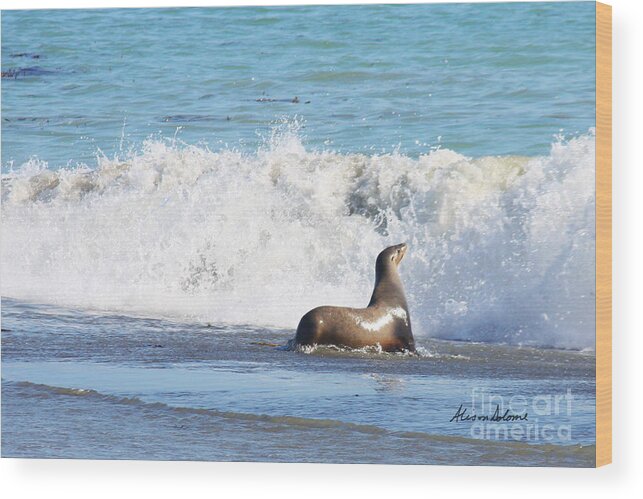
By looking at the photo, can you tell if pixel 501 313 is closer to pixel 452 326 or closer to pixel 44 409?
pixel 452 326

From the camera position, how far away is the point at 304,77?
9.55 m

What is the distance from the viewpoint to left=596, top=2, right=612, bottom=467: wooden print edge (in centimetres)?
877

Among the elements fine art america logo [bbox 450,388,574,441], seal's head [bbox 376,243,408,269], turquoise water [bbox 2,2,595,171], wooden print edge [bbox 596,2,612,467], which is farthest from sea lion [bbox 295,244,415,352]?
wooden print edge [bbox 596,2,612,467]

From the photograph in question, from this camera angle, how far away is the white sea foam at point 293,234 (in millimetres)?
9211

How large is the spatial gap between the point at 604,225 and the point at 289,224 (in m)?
2.00

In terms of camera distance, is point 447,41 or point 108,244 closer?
point 447,41

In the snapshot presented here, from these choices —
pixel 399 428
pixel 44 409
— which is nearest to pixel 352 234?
pixel 399 428


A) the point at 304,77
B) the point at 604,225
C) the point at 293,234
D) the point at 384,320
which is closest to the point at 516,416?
the point at 384,320

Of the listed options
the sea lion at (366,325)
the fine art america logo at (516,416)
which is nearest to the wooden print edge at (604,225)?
the fine art america logo at (516,416)

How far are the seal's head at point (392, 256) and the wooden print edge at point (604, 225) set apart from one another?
1.33m

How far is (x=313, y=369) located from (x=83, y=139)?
2105mm

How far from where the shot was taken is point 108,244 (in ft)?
32.6

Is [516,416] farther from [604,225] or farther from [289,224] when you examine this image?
[289,224]

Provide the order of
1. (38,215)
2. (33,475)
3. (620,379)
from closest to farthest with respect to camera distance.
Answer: (620,379) → (33,475) → (38,215)
